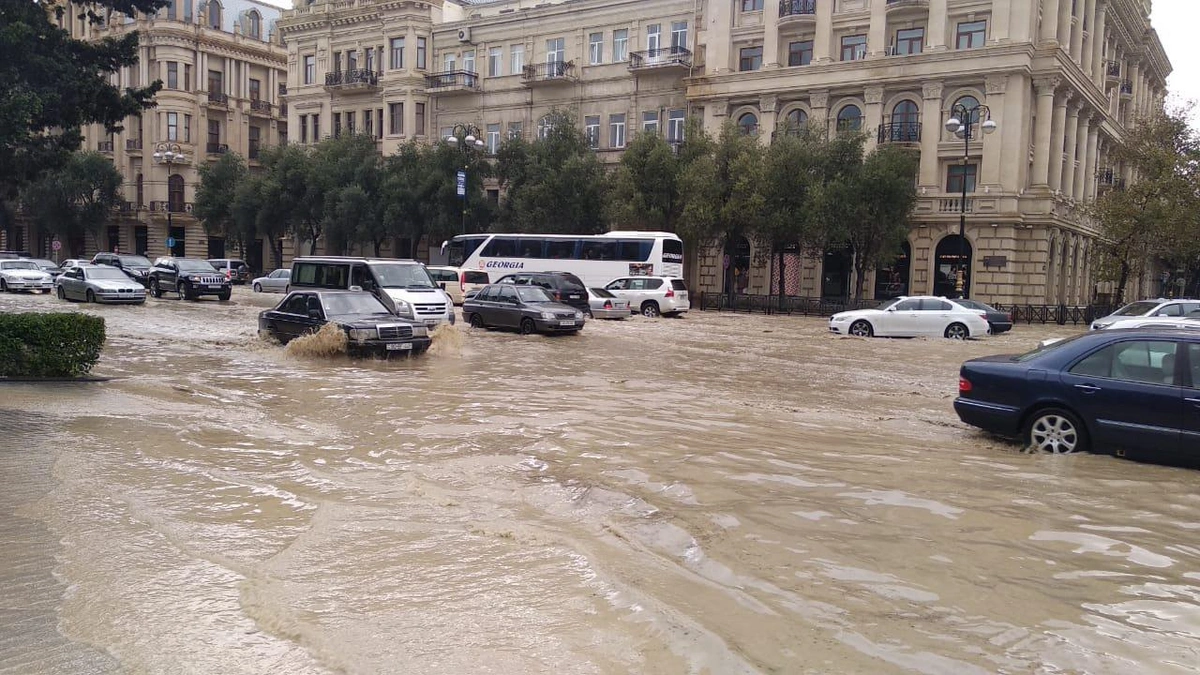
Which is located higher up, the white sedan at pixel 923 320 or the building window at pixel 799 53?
the building window at pixel 799 53

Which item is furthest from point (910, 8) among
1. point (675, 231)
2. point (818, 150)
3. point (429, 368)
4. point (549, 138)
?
point (429, 368)

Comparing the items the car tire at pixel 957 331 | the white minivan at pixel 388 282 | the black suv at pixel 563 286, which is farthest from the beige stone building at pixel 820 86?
the white minivan at pixel 388 282

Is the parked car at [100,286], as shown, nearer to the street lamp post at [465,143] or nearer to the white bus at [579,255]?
the white bus at [579,255]

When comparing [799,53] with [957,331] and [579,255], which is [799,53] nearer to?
[579,255]

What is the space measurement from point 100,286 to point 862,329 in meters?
26.2

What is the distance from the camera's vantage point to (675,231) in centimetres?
4550

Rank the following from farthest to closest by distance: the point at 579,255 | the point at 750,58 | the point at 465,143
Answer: the point at 465,143, the point at 750,58, the point at 579,255

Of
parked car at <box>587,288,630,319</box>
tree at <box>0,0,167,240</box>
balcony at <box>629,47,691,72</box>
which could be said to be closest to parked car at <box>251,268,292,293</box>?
balcony at <box>629,47,691,72</box>

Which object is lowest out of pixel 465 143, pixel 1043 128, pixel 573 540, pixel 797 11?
pixel 573 540

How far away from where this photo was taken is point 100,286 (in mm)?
32344

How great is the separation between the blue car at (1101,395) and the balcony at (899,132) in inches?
1379

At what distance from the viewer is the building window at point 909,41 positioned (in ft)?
141

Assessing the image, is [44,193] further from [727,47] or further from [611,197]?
[727,47]

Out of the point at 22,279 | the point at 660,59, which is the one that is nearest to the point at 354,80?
the point at 660,59
